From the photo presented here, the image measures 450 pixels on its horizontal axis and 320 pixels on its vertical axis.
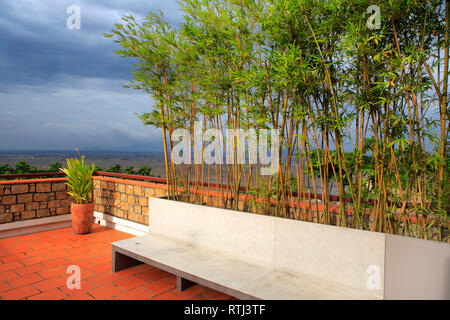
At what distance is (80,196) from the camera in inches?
164

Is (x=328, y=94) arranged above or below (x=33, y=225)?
above

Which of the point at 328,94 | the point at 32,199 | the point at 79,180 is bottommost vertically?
the point at 32,199

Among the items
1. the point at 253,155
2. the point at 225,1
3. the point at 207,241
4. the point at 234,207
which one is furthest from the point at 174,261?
the point at 225,1

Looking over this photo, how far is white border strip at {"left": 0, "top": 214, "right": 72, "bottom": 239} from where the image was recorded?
398cm

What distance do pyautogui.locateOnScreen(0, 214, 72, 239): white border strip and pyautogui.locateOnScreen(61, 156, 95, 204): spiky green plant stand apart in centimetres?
61

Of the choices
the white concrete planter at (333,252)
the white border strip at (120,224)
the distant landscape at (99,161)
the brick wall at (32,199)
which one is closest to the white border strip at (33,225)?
the brick wall at (32,199)

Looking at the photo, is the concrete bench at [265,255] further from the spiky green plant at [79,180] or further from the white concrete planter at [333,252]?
the spiky green plant at [79,180]

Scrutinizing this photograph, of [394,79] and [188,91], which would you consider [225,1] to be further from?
[394,79]

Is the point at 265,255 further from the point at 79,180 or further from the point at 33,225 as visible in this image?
the point at 33,225

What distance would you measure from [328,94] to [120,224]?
3647 mm

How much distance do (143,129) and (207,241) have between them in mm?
1389

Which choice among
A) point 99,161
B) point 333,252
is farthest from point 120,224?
point 99,161

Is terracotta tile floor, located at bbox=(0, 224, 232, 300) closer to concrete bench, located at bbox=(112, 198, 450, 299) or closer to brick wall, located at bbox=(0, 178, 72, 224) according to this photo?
concrete bench, located at bbox=(112, 198, 450, 299)

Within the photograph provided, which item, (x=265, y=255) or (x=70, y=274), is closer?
(x=265, y=255)
